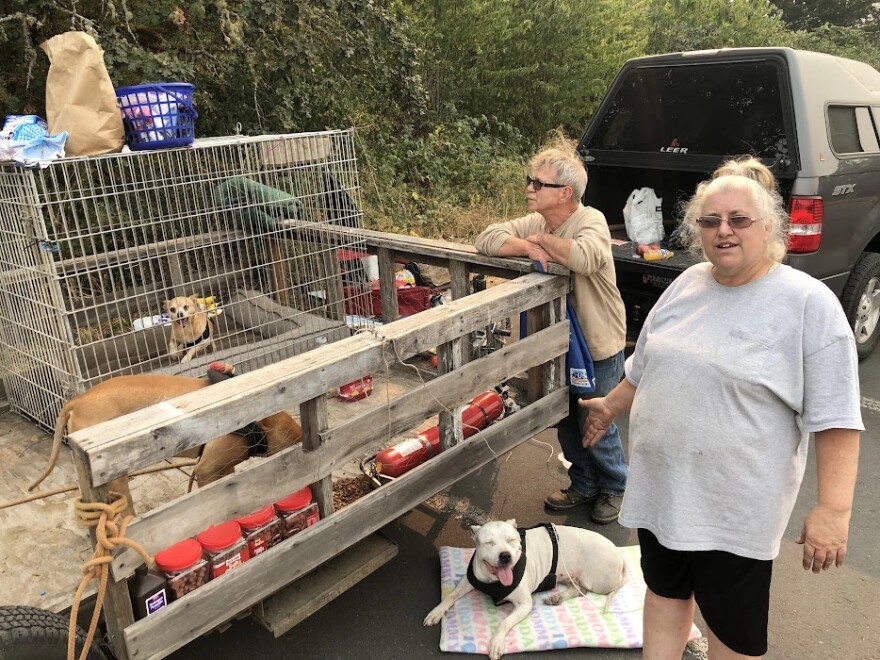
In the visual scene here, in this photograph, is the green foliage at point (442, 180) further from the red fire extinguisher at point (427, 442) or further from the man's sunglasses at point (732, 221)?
the man's sunglasses at point (732, 221)

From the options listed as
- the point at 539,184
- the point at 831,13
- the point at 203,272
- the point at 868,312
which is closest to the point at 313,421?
the point at 539,184

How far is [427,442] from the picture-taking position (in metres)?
3.30

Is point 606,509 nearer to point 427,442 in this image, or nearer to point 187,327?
point 427,442

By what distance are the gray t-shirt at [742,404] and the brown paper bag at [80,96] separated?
2.72m

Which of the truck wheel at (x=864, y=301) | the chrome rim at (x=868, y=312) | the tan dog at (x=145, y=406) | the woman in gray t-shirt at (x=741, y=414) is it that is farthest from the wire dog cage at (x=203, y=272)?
the chrome rim at (x=868, y=312)

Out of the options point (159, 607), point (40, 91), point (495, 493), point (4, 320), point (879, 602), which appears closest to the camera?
point (159, 607)

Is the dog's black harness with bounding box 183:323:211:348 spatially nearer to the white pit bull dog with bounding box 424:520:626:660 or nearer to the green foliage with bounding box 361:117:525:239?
the white pit bull dog with bounding box 424:520:626:660

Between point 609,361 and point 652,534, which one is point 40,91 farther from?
point 652,534

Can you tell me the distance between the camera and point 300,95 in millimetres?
7918

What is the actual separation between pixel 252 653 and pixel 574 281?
2172 mm

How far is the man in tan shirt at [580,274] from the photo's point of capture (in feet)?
10.7

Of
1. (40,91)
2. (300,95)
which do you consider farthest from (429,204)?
(40,91)

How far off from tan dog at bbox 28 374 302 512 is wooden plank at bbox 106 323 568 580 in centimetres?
45

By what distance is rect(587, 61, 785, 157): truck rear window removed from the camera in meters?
4.79
